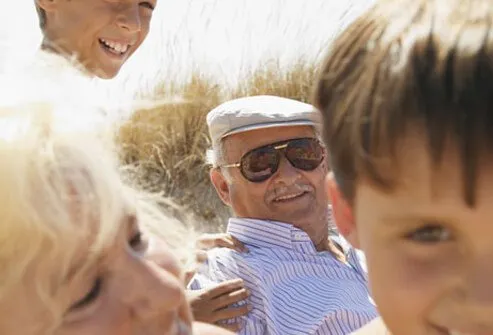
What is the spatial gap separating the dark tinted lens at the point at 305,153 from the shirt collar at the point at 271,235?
240 millimetres

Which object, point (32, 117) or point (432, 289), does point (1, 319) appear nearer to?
point (32, 117)

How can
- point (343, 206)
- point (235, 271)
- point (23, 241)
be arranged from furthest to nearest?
point (235, 271)
point (343, 206)
point (23, 241)

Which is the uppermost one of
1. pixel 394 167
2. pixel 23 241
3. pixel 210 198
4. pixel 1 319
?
pixel 394 167

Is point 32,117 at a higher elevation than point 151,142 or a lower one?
higher

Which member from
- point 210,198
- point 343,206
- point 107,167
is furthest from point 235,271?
point 210,198

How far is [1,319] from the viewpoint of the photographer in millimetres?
1363

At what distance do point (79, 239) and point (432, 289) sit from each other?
0.51 meters

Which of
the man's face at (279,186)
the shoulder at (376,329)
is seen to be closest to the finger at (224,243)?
the man's face at (279,186)

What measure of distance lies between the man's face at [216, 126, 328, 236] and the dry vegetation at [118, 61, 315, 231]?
346 centimetres

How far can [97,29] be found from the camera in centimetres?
326

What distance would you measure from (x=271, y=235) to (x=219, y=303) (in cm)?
42

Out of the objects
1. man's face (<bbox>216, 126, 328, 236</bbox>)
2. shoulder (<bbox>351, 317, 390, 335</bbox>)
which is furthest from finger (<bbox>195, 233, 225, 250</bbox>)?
shoulder (<bbox>351, 317, 390, 335</bbox>)

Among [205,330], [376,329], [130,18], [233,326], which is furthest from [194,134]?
[205,330]

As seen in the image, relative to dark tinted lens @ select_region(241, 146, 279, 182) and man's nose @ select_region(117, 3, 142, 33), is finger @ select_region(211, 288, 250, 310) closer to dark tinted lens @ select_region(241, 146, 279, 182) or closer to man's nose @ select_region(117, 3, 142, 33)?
dark tinted lens @ select_region(241, 146, 279, 182)
